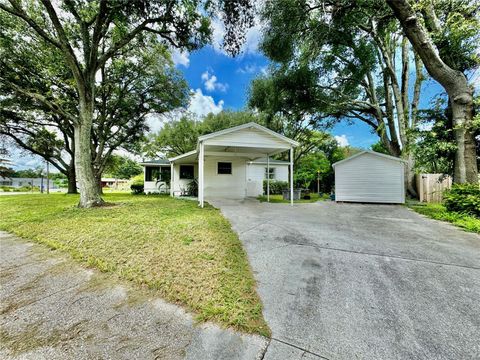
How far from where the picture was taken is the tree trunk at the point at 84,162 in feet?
27.7

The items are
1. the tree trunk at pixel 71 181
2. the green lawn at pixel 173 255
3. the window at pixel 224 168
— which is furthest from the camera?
the tree trunk at pixel 71 181

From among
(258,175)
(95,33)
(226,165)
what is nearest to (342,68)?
(226,165)

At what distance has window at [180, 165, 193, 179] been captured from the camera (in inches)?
590

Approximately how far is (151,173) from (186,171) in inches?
184

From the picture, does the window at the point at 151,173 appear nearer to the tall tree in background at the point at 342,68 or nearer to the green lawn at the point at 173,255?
the tall tree in background at the point at 342,68

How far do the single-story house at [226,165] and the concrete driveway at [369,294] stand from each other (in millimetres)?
5277

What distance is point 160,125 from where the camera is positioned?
25562 millimetres

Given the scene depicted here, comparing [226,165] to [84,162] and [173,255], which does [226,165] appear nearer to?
[84,162]

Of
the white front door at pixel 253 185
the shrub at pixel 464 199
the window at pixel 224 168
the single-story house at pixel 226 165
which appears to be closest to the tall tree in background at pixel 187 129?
the white front door at pixel 253 185

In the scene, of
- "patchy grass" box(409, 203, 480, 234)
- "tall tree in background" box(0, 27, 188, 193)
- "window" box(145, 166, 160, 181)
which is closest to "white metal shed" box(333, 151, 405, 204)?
"patchy grass" box(409, 203, 480, 234)

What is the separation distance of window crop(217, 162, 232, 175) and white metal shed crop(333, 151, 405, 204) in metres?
→ 6.64

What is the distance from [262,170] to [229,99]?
1001cm

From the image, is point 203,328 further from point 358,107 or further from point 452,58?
point 358,107

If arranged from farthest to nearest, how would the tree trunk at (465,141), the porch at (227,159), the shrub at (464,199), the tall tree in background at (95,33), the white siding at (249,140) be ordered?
the porch at (227,159) → the white siding at (249,140) → the tall tree in background at (95,33) → the tree trunk at (465,141) → the shrub at (464,199)
